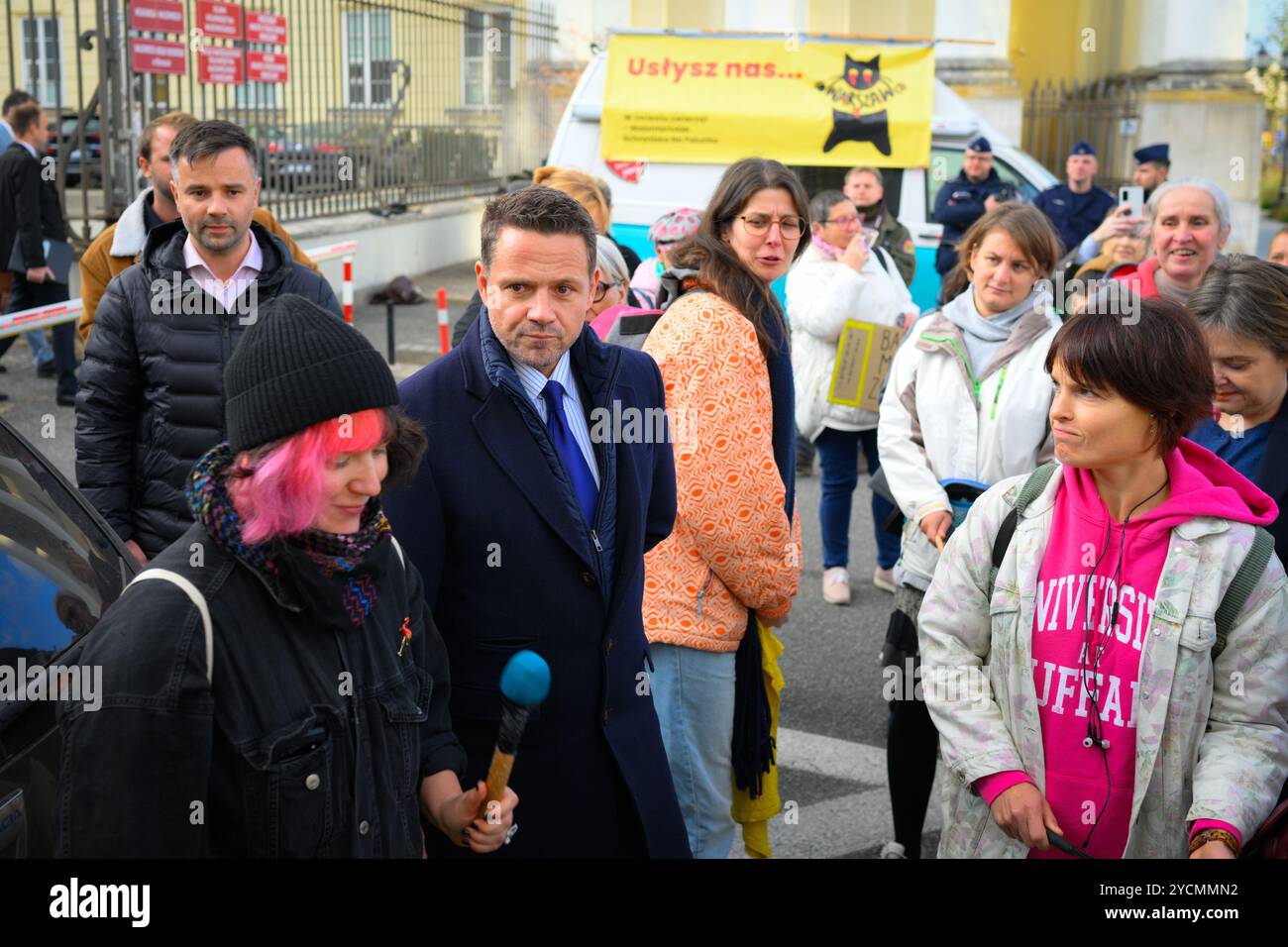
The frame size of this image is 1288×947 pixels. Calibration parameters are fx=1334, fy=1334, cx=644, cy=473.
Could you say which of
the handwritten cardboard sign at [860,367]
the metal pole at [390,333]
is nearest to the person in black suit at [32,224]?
the metal pole at [390,333]

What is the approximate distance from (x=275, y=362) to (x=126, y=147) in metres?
10.7

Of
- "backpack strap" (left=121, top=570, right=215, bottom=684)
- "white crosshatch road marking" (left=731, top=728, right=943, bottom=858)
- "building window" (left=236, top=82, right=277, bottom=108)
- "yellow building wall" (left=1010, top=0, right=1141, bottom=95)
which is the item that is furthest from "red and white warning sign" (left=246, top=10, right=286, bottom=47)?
"yellow building wall" (left=1010, top=0, right=1141, bottom=95)

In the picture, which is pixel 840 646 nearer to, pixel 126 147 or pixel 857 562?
pixel 857 562

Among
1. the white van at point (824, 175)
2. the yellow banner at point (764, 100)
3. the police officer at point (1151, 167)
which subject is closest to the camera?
the white van at point (824, 175)

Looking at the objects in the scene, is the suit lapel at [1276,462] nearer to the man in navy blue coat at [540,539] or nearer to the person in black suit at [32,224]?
the man in navy blue coat at [540,539]

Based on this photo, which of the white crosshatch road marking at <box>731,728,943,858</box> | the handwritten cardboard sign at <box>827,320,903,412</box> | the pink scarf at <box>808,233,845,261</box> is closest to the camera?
the white crosshatch road marking at <box>731,728,943,858</box>

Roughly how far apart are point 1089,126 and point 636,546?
67.6ft

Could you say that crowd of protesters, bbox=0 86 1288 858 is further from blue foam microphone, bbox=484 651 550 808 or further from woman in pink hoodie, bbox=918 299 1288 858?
blue foam microphone, bbox=484 651 550 808

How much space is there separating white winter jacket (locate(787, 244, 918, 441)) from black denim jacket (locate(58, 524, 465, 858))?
465 cm

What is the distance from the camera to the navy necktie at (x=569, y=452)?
2.73 meters

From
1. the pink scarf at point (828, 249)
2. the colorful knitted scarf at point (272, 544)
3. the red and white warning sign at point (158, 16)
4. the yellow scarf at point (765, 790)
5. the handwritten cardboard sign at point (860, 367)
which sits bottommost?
the yellow scarf at point (765, 790)

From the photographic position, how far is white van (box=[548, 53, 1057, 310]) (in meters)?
10.9

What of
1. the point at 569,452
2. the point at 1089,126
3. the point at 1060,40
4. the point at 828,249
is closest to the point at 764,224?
the point at 569,452

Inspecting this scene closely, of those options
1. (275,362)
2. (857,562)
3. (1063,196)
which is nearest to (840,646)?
(857,562)
